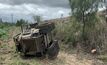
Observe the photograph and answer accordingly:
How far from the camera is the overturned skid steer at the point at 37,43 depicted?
578 inches

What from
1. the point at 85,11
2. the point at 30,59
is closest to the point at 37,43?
the point at 30,59

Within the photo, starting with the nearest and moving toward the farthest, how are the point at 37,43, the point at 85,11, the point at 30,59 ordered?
the point at 37,43 < the point at 30,59 < the point at 85,11

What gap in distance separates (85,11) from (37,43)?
6214 mm

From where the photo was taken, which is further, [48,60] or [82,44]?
[82,44]

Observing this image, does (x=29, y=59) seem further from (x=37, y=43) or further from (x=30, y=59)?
(x=37, y=43)

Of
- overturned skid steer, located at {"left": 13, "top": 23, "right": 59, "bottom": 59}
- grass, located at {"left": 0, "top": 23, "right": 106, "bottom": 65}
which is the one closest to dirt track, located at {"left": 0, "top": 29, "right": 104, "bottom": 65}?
grass, located at {"left": 0, "top": 23, "right": 106, "bottom": 65}

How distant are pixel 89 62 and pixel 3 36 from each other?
674cm

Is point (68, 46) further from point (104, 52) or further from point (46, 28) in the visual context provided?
point (46, 28)

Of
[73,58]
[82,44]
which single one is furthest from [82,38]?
[73,58]

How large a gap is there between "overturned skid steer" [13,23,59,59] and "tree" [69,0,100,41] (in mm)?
4637

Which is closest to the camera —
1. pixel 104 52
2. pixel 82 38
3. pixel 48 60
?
pixel 48 60

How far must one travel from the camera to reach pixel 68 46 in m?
19.1

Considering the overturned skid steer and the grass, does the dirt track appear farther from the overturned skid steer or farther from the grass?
the overturned skid steer

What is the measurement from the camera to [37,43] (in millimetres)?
14688
